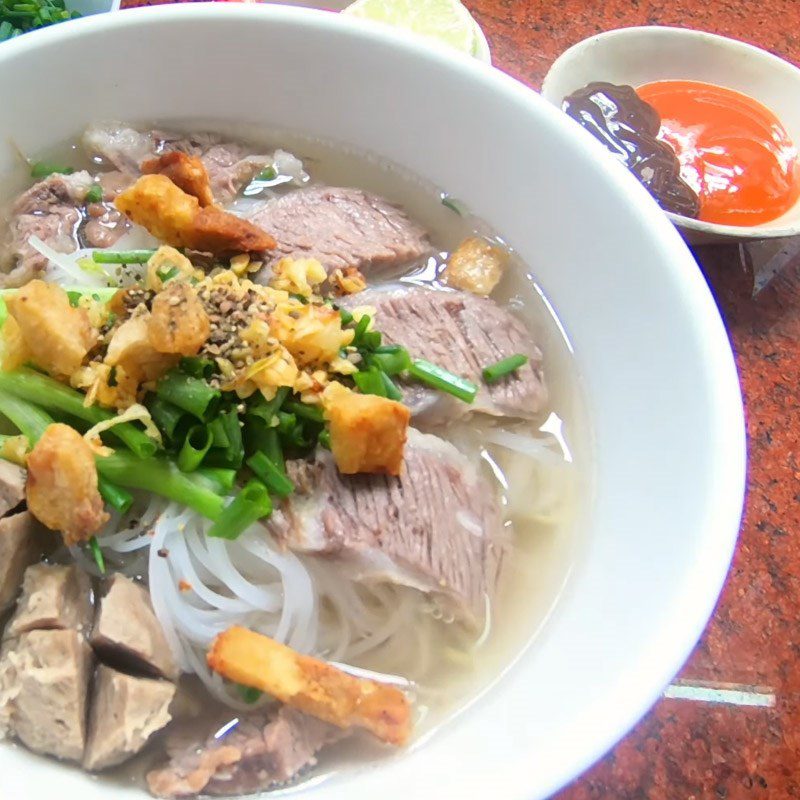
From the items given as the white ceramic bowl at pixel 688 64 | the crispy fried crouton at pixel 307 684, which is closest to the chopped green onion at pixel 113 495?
the crispy fried crouton at pixel 307 684

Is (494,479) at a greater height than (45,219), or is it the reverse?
(45,219)

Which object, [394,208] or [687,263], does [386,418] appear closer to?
[687,263]

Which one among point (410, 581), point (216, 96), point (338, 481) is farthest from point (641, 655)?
point (216, 96)

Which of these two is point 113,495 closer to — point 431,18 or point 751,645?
point 751,645

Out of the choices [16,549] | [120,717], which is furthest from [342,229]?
[120,717]

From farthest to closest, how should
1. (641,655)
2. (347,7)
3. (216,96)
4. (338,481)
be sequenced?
(347,7), (216,96), (338,481), (641,655)

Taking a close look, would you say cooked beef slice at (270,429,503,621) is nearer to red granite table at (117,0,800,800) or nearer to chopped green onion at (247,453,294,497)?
chopped green onion at (247,453,294,497)

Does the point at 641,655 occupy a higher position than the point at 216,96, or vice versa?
the point at 216,96
